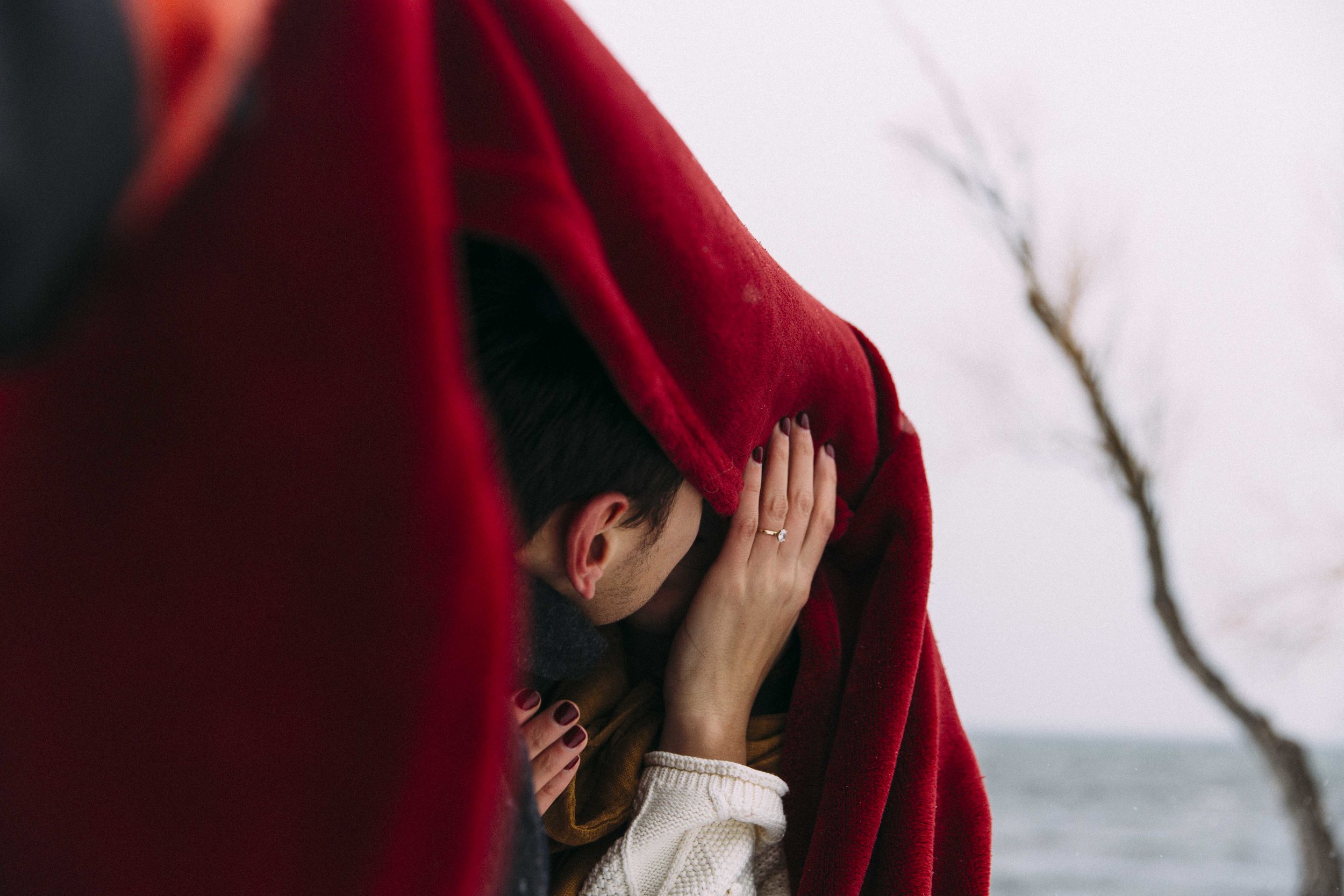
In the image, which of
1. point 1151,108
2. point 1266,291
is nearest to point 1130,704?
point 1266,291

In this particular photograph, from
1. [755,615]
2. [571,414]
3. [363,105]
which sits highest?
[363,105]

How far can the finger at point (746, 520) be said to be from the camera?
67 centimetres

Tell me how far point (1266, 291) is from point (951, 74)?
2.69ft

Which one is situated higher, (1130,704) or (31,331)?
(31,331)

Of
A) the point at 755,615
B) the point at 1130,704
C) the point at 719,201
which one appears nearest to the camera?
the point at 719,201

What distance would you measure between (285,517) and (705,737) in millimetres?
508

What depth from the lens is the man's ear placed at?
563mm

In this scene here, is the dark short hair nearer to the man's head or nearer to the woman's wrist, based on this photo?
the man's head

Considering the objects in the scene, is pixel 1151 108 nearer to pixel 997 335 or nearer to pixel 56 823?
pixel 997 335

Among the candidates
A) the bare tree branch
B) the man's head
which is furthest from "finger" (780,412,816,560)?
the bare tree branch

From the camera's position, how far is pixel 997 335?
177 centimetres

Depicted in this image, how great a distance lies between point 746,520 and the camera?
0.70 metres

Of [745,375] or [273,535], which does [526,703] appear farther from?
[273,535]

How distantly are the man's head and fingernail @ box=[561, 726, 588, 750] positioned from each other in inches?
4.7
